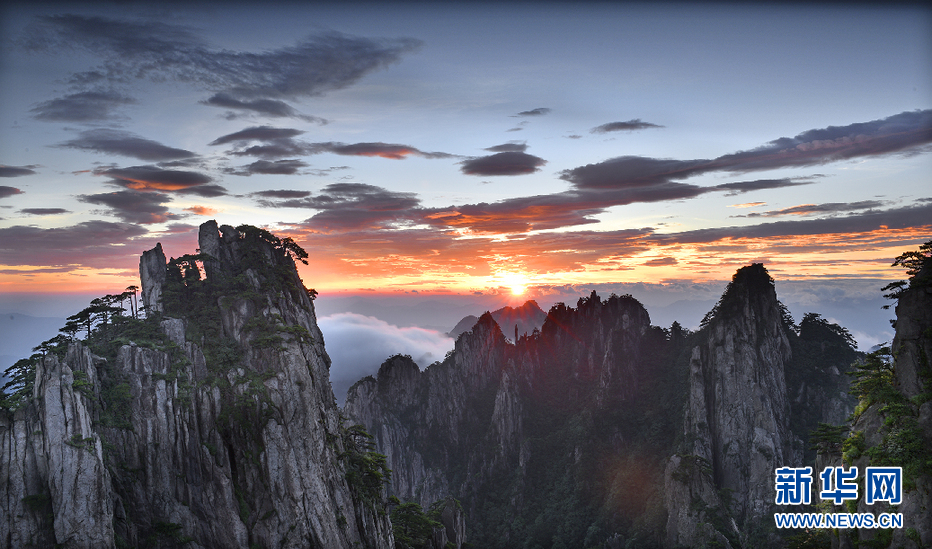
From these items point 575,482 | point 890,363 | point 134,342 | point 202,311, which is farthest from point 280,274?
point 575,482

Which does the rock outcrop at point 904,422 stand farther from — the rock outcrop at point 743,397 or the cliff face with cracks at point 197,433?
the rock outcrop at point 743,397

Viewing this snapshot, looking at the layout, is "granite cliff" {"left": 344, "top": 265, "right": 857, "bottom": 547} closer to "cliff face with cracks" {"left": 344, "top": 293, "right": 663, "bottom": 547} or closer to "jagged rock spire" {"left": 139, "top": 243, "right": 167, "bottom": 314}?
"cliff face with cracks" {"left": 344, "top": 293, "right": 663, "bottom": 547}

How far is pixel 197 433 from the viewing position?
4978 cm

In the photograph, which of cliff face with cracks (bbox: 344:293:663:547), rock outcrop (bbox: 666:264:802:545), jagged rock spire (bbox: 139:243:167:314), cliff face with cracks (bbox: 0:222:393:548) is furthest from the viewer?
cliff face with cracks (bbox: 344:293:663:547)

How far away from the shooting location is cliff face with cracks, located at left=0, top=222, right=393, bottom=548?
39438 mm

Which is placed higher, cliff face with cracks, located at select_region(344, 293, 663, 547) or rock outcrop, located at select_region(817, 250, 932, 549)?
rock outcrop, located at select_region(817, 250, 932, 549)

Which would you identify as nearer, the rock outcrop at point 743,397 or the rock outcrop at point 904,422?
the rock outcrop at point 904,422

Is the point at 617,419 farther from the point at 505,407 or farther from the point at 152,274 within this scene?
the point at 152,274

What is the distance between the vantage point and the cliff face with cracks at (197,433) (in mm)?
39438

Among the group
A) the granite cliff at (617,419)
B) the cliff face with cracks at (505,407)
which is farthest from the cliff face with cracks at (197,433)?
the cliff face with cracks at (505,407)

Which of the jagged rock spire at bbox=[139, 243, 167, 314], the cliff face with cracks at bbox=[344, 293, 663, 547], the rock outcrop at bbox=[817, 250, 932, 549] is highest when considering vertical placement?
the jagged rock spire at bbox=[139, 243, 167, 314]

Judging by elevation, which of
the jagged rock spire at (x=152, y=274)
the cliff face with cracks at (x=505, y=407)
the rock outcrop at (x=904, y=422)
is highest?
the jagged rock spire at (x=152, y=274)

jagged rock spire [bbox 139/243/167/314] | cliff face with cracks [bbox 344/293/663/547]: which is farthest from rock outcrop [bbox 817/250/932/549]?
cliff face with cracks [bbox 344/293/663/547]

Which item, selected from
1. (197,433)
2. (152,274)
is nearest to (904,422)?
(197,433)
